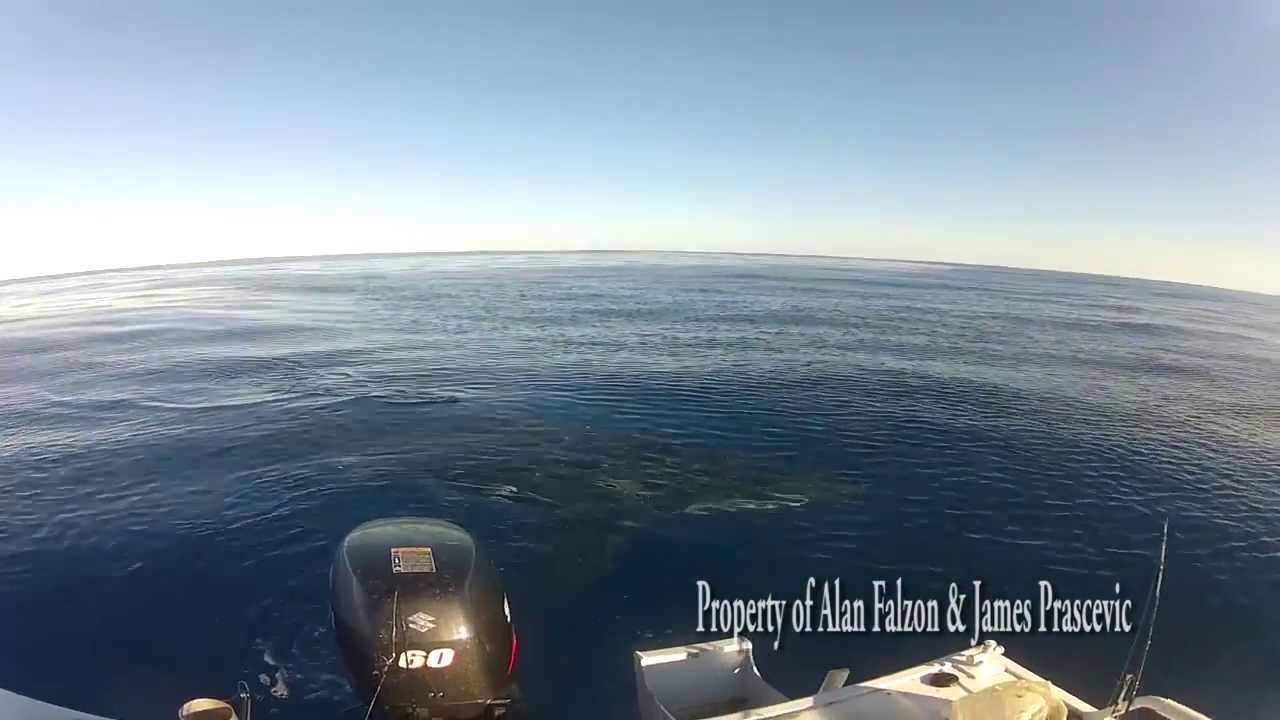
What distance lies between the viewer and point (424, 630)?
12.7 meters

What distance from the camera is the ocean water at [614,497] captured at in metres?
17.4

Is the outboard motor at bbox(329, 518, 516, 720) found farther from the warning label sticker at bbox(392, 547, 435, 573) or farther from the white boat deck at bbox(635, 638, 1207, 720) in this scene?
the white boat deck at bbox(635, 638, 1207, 720)

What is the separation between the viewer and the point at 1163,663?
57.7 ft

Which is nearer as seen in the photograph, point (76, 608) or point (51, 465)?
point (76, 608)

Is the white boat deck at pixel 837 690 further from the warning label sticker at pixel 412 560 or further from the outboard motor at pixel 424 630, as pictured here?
the warning label sticker at pixel 412 560

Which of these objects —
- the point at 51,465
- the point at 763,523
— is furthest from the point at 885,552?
the point at 51,465

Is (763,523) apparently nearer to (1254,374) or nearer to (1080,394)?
(1080,394)

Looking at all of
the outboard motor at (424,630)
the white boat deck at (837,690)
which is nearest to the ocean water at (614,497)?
the white boat deck at (837,690)

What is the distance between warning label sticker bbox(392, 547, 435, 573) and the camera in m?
13.7

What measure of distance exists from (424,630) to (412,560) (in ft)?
5.55

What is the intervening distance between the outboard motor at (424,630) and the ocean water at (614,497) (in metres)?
2.63

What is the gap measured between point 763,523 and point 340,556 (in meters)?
14.7

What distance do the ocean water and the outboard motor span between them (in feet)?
8.62

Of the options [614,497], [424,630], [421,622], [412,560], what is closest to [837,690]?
[424,630]
